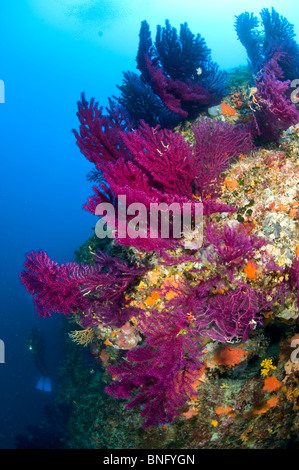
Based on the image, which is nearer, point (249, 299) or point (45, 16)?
point (249, 299)

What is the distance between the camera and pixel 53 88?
98.9 meters

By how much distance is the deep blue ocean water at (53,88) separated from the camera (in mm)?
61438

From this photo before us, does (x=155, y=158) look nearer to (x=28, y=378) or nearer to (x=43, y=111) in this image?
(x=28, y=378)

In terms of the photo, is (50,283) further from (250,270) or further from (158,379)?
(250,270)

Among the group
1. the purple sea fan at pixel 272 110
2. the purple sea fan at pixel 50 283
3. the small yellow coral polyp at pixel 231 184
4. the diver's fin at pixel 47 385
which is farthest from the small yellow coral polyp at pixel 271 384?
the diver's fin at pixel 47 385

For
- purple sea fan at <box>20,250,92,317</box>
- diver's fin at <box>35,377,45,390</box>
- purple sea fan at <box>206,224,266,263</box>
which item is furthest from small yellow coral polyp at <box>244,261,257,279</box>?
diver's fin at <box>35,377,45,390</box>

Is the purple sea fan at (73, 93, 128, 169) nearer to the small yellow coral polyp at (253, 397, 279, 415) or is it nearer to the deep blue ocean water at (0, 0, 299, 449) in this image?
the small yellow coral polyp at (253, 397, 279, 415)

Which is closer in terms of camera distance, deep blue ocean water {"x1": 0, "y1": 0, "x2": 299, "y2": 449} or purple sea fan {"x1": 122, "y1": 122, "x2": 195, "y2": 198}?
purple sea fan {"x1": 122, "y1": 122, "x2": 195, "y2": 198}

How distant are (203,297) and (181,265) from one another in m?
0.46

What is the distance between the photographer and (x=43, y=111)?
10288 centimetres

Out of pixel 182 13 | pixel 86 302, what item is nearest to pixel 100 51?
pixel 182 13

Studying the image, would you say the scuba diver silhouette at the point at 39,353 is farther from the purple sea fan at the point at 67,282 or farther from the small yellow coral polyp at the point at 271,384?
the small yellow coral polyp at the point at 271,384

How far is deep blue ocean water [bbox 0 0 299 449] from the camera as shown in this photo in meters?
61.4

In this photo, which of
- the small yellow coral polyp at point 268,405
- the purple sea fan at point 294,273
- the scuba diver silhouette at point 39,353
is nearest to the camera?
the purple sea fan at point 294,273
